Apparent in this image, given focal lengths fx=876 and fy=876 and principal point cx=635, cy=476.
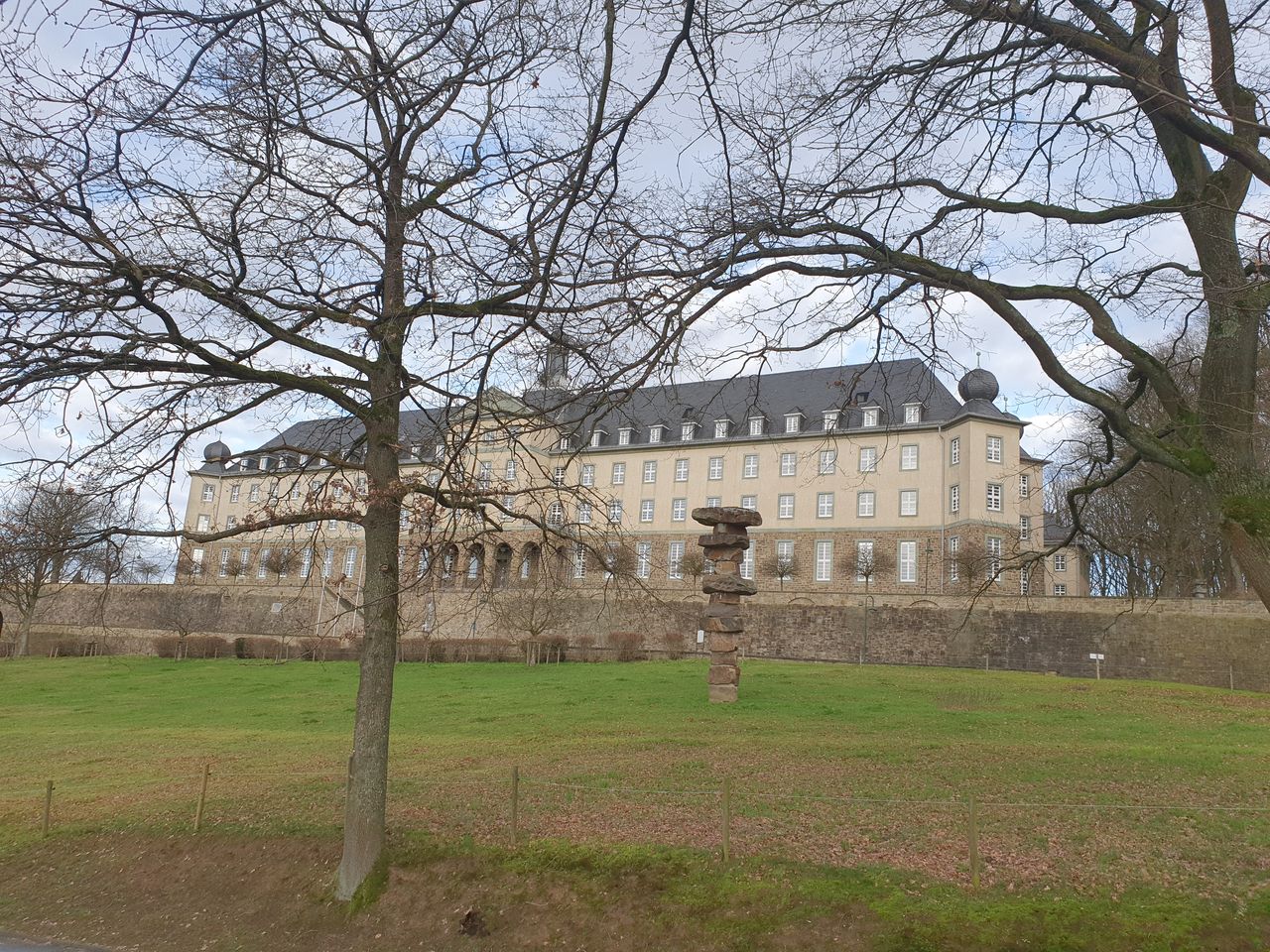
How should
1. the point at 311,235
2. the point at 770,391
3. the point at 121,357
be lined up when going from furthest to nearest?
1. the point at 770,391
2. the point at 311,235
3. the point at 121,357

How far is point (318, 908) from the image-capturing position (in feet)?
26.0

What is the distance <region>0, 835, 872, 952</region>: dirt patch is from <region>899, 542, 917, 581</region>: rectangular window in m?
36.1

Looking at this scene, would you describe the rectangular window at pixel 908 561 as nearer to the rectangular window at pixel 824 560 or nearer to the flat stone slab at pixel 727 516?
the rectangular window at pixel 824 560

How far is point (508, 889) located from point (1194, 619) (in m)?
26.8

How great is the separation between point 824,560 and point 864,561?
13.0 ft

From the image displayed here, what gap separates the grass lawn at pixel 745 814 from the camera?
690 cm

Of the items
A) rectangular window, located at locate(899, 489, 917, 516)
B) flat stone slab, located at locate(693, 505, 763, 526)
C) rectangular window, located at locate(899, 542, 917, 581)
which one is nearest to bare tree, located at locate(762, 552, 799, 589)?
rectangular window, located at locate(899, 542, 917, 581)

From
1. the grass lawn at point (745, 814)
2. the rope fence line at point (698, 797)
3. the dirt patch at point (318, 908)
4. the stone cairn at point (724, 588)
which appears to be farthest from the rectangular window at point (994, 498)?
the dirt patch at point (318, 908)

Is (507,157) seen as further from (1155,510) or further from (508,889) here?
(1155,510)

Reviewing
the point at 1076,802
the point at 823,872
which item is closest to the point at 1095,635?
the point at 1076,802

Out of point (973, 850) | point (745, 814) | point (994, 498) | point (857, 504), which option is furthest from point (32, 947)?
point (857, 504)

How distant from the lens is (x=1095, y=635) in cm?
2911

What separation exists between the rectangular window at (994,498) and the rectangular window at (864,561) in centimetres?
581

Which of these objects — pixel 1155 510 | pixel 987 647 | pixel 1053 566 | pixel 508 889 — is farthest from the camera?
pixel 1053 566
